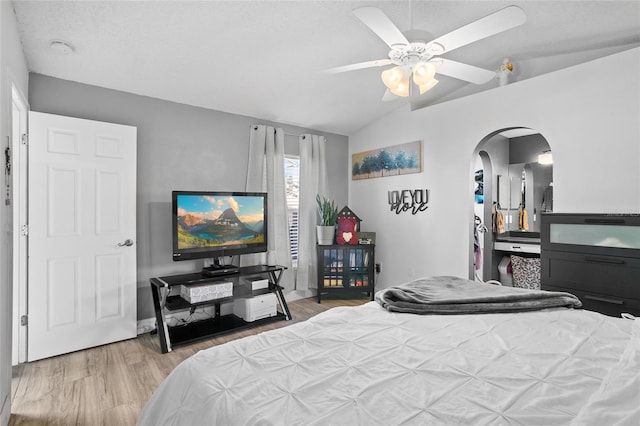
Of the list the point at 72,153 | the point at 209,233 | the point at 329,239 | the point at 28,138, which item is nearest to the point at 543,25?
the point at 329,239

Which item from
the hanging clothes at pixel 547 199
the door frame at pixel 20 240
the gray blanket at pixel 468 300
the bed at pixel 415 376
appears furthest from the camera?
the hanging clothes at pixel 547 199

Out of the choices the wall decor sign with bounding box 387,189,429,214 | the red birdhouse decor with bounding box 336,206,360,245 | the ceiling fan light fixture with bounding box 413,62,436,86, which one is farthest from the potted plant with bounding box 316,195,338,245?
the ceiling fan light fixture with bounding box 413,62,436,86

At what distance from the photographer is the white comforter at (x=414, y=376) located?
0.87 metres

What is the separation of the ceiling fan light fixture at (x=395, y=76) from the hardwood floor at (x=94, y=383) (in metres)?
2.48

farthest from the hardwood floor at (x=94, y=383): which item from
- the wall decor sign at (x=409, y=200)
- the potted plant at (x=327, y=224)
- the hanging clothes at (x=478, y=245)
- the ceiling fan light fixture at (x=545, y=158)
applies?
the ceiling fan light fixture at (x=545, y=158)

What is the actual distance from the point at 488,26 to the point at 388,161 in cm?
300

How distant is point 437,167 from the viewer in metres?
4.13

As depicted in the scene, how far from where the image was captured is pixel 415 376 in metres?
1.05

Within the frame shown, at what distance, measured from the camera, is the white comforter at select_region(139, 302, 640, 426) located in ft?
2.85

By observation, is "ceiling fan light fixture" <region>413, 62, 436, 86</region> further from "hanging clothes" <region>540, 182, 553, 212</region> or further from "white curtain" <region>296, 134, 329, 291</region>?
"hanging clothes" <region>540, 182, 553, 212</region>

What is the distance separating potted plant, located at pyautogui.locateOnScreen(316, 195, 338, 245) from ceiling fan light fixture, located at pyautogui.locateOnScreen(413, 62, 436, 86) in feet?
8.89

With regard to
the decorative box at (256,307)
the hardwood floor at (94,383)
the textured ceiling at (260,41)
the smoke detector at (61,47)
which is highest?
the textured ceiling at (260,41)

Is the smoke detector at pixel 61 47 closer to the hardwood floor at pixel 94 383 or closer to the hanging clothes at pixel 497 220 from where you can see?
the hardwood floor at pixel 94 383

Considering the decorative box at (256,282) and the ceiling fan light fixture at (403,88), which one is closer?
the ceiling fan light fixture at (403,88)
